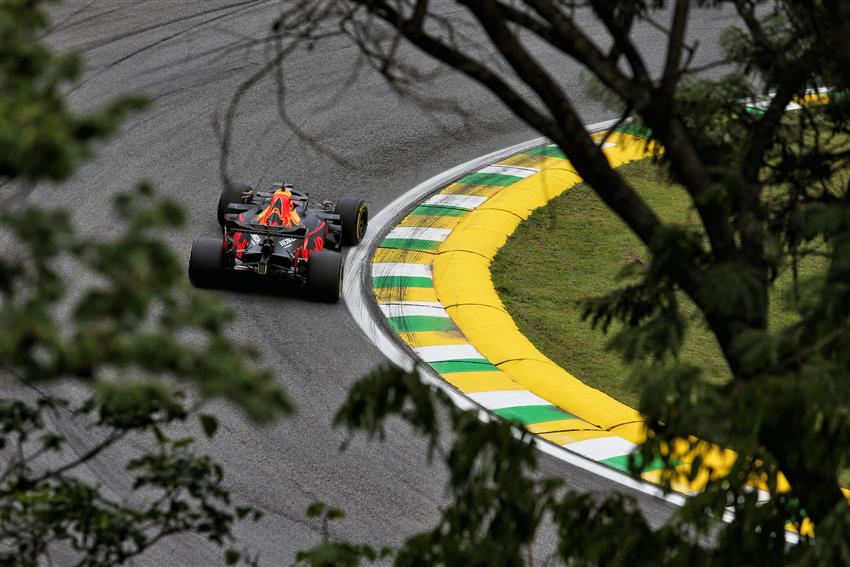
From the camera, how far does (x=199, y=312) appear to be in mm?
2580

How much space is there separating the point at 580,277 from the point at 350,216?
3.23 m

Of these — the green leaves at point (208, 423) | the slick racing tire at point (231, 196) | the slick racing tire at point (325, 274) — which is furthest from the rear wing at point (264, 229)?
the green leaves at point (208, 423)

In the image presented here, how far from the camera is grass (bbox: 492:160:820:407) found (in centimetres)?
1269

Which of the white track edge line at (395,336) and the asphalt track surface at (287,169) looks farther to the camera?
the white track edge line at (395,336)

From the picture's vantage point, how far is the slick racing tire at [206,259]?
512 inches

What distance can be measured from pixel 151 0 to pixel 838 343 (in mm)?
21339

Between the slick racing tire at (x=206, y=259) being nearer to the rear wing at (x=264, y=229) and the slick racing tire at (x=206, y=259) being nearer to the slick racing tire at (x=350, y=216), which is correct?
the rear wing at (x=264, y=229)

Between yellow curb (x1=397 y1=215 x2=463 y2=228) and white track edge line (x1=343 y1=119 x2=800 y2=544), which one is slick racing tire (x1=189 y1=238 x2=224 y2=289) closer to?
white track edge line (x1=343 y1=119 x2=800 y2=544)

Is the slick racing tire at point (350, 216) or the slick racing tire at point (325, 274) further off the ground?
the slick racing tire at point (350, 216)

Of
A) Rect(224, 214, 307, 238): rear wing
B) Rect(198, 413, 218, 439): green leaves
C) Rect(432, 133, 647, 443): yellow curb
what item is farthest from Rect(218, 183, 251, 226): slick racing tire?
Rect(198, 413, 218, 439): green leaves

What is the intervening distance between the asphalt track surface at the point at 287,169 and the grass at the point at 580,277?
1980 millimetres

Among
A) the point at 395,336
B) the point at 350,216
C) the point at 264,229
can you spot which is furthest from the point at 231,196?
the point at 395,336

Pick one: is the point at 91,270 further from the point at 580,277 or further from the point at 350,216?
the point at 580,277

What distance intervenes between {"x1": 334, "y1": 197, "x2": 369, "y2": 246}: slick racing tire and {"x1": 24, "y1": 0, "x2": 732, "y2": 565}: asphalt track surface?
172 cm
